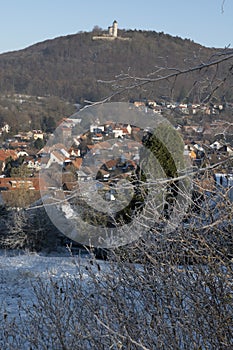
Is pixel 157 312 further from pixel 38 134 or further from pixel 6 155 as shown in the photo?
pixel 38 134

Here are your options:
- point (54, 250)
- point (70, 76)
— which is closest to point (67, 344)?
point (54, 250)

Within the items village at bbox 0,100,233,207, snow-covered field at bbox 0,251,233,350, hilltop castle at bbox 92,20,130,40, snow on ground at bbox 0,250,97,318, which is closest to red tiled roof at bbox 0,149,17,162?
village at bbox 0,100,233,207

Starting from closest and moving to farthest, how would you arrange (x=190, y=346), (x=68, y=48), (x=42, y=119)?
(x=190, y=346) → (x=42, y=119) → (x=68, y=48)

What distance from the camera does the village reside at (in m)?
1.92

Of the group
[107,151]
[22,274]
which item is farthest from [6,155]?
[22,274]

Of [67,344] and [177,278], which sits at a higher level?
[177,278]

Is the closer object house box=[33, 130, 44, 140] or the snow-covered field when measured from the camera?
the snow-covered field

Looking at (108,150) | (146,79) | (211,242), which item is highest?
(146,79)

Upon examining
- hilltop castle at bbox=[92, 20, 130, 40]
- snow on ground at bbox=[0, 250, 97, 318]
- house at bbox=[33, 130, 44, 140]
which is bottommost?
house at bbox=[33, 130, 44, 140]

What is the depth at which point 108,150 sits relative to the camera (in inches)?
384

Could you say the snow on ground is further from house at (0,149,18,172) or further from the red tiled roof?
the red tiled roof

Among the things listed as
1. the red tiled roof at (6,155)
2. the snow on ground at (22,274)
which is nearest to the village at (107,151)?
the red tiled roof at (6,155)

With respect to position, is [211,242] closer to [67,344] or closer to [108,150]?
[67,344]

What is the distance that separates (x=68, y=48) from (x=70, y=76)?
8241 mm
